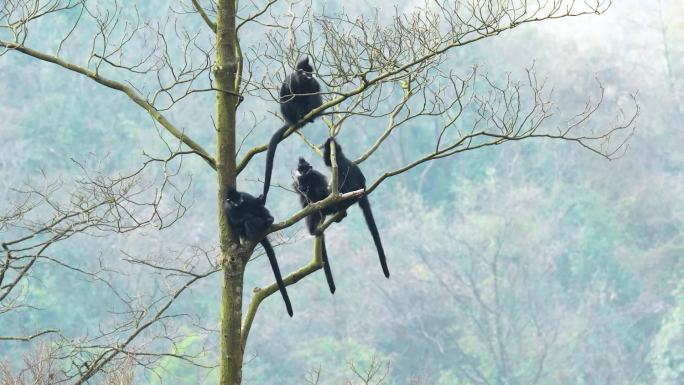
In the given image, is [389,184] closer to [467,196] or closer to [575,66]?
[467,196]

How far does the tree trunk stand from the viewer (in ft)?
23.8

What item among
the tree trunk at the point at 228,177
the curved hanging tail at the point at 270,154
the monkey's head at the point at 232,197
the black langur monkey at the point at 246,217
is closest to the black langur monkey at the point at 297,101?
the curved hanging tail at the point at 270,154

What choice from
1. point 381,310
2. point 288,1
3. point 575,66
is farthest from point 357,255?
point 288,1

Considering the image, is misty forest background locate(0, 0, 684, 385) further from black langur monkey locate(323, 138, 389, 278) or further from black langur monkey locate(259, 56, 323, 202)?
black langur monkey locate(323, 138, 389, 278)

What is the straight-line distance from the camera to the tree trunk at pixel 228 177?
7262mm

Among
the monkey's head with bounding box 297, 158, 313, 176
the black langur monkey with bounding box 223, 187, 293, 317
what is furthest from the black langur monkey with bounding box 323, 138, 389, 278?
the black langur monkey with bounding box 223, 187, 293, 317

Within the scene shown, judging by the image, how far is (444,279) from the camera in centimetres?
3747

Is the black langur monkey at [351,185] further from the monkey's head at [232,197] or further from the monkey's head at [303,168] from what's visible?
the monkey's head at [232,197]

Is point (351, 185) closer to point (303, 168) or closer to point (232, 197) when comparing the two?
point (303, 168)

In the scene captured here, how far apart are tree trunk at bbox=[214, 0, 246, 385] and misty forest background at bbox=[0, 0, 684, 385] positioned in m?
25.3

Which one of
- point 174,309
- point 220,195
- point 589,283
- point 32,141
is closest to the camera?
point 220,195

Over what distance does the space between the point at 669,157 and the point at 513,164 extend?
5446mm

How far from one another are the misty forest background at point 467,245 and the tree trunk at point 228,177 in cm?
2527

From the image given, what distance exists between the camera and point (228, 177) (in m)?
7.59
